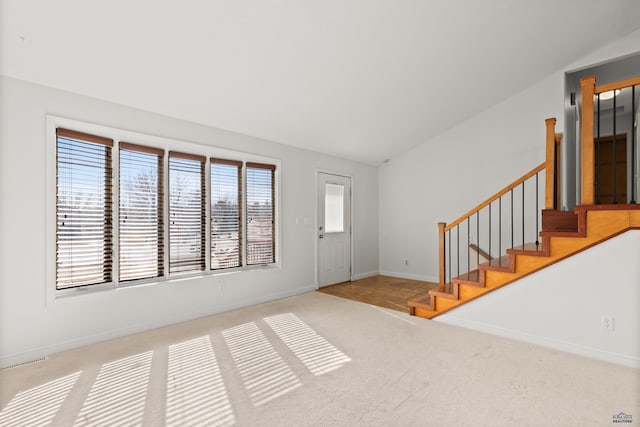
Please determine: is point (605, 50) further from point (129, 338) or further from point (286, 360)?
point (129, 338)

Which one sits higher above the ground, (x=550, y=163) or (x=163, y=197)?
(x=550, y=163)

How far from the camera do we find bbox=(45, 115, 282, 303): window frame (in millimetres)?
2770

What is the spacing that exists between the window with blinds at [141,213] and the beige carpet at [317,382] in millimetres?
759

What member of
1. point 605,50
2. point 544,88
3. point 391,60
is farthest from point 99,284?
point 605,50

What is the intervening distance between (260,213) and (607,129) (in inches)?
247

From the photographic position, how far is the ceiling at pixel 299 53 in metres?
2.35

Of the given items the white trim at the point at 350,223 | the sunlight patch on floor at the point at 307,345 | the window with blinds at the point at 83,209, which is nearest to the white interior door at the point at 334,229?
the white trim at the point at 350,223

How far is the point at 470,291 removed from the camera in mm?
3395

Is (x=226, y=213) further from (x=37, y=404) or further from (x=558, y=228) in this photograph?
(x=558, y=228)

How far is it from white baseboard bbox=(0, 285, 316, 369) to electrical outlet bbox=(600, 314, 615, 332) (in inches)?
147

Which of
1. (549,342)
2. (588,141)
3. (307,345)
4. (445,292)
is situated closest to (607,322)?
(549,342)

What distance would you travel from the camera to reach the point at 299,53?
301cm

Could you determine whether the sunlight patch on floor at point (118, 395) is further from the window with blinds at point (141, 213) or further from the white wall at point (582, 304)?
the white wall at point (582, 304)

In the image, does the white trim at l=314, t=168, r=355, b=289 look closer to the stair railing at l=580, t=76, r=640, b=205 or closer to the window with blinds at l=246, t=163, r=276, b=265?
the window with blinds at l=246, t=163, r=276, b=265
